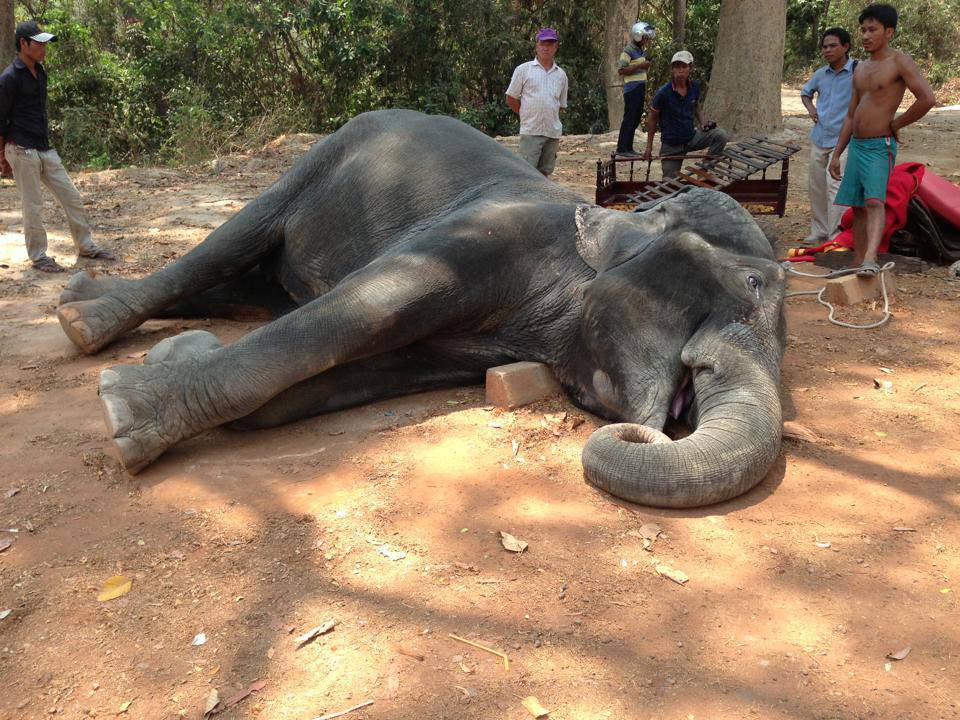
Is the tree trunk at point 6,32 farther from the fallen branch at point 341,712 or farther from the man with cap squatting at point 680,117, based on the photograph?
the fallen branch at point 341,712

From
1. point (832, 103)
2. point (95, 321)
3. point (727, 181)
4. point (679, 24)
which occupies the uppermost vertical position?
point (679, 24)

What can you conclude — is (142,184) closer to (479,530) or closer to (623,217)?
(623,217)

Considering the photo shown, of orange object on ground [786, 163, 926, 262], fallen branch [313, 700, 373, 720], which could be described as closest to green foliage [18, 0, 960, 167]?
orange object on ground [786, 163, 926, 262]

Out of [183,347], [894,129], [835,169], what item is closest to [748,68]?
[835,169]

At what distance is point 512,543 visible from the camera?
8.99 feet

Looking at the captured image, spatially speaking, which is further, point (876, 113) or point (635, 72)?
point (635, 72)

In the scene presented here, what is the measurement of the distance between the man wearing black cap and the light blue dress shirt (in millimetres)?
5984

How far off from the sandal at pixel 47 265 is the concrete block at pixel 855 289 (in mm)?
5642

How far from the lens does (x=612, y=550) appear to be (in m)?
2.70

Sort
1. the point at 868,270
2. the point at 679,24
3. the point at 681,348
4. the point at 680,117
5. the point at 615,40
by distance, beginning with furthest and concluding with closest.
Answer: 1. the point at 679,24
2. the point at 615,40
3. the point at 680,117
4. the point at 868,270
5. the point at 681,348

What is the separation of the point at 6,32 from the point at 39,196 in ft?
25.0

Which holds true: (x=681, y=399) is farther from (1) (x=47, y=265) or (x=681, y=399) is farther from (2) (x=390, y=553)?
(1) (x=47, y=265)

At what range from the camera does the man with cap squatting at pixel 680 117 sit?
8383 millimetres

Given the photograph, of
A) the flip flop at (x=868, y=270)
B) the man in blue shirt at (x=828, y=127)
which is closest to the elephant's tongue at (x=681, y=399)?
the flip flop at (x=868, y=270)
